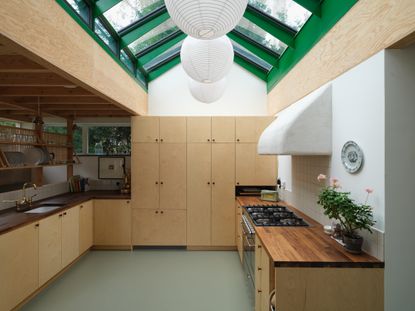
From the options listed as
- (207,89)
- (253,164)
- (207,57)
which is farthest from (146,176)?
(207,57)

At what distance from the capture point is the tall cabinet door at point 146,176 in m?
4.11

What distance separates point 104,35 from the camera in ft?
9.58

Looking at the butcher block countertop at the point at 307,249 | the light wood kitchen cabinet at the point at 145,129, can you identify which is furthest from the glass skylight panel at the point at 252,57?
the butcher block countertop at the point at 307,249

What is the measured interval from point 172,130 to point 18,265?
2.69 metres

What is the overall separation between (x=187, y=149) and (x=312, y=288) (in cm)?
295

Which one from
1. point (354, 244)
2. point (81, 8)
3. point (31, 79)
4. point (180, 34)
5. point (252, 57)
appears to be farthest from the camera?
point (252, 57)

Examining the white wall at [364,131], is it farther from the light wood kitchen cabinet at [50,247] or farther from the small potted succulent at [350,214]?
the light wood kitchen cabinet at [50,247]

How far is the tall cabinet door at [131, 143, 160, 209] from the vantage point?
4109 millimetres

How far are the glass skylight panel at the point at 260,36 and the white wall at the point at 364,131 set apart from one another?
176cm

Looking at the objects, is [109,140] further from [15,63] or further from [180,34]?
[15,63]

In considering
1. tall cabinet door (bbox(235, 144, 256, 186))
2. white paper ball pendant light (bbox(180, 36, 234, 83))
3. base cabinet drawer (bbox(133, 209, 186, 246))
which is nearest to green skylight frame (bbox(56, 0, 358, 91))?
white paper ball pendant light (bbox(180, 36, 234, 83))

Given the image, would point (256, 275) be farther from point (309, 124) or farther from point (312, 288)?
point (309, 124)

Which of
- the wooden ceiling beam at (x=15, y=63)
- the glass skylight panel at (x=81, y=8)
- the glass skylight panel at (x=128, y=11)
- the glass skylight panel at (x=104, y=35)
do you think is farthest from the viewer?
the glass skylight panel at (x=128, y=11)

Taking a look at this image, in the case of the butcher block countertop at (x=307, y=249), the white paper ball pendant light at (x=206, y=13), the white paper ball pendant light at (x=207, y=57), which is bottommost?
the butcher block countertop at (x=307, y=249)
